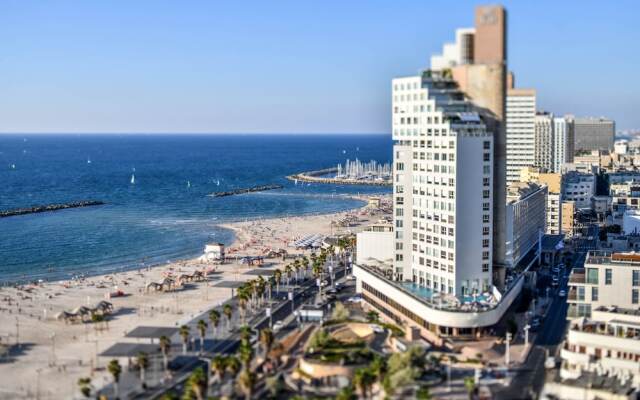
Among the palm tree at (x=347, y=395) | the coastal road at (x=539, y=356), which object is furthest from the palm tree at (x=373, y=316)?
the palm tree at (x=347, y=395)

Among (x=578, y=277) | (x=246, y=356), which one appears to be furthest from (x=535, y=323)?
(x=246, y=356)

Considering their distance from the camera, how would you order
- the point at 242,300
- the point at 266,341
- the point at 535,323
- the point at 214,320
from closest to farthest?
the point at 266,341 → the point at 214,320 → the point at 535,323 → the point at 242,300

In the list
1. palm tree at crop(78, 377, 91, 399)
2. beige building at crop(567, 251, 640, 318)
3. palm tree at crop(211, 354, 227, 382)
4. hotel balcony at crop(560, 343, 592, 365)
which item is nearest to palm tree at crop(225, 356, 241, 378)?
palm tree at crop(211, 354, 227, 382)

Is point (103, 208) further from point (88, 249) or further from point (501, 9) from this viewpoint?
point (501, 9)

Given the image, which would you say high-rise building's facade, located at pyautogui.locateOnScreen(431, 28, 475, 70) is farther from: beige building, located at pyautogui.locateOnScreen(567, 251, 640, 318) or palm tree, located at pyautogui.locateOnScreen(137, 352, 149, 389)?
palm tree, located at pyautogui.locateOnScreen(137, 352, 149, 389)

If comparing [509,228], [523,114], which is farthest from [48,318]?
[523,114]

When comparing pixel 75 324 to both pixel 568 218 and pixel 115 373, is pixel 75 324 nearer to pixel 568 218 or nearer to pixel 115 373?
pixel 115 373
